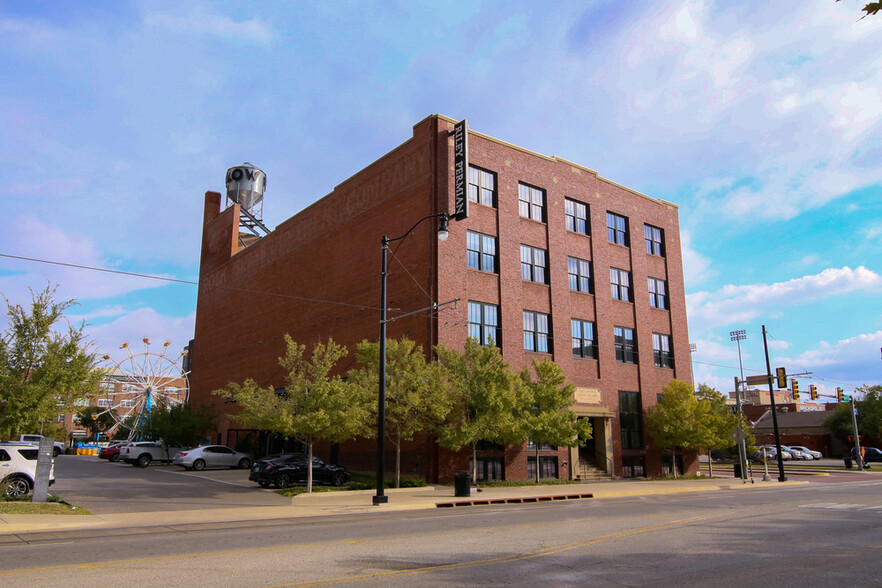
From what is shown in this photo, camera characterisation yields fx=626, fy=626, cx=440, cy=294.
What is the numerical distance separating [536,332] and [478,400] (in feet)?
26.9

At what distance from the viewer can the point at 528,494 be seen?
25.0 metres

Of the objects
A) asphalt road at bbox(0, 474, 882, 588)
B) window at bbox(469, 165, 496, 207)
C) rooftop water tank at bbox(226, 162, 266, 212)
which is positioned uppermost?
rooftop water tank at bbox(226, 162, 266, 212)

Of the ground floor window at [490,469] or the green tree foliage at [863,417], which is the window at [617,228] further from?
the green tree foliage at [863,417]

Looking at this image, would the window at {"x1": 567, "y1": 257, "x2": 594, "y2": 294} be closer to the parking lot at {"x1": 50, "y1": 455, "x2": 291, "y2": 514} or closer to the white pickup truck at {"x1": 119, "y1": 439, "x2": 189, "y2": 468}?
the parking lot at {"x1": 50, "y1": 455, "x2": 291, "y2": 514}

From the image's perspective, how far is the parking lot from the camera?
66.0ft

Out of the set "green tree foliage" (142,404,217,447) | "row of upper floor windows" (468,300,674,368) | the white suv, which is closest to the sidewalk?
the white suv

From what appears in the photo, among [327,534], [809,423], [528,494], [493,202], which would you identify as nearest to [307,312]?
[493,202]

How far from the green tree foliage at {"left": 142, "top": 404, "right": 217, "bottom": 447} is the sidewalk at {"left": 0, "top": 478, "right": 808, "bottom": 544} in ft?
79.0

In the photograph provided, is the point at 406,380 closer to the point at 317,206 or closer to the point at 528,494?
the point at 528,494

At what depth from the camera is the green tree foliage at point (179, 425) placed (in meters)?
43.1

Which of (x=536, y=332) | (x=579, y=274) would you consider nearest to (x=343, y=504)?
(x=536, y=332)

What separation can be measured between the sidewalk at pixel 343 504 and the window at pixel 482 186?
1458 centimetres

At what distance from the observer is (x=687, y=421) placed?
117ft

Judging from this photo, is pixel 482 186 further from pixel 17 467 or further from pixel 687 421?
pixel 17 467
